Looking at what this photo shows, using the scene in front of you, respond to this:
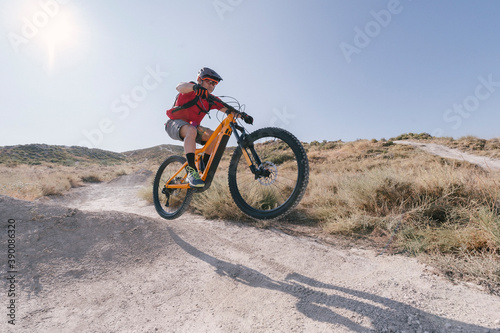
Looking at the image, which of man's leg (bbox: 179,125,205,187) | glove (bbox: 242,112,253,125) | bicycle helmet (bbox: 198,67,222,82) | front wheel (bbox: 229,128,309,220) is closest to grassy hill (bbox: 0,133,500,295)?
front wheel (bbox: 229,128,309,220)

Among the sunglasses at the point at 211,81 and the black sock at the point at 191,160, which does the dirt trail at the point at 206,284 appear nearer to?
the black sock at the point at 191,160

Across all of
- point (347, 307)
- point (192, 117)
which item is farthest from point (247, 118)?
point (347, 307)

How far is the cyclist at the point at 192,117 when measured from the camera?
398cm

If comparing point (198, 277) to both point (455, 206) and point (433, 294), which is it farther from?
point (455, 206)

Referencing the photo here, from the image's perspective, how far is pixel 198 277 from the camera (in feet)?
10.5

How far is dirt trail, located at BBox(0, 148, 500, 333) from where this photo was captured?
2.25 m

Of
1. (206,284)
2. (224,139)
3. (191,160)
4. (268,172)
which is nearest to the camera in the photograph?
(206,284)

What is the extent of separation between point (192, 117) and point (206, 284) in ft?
8.91

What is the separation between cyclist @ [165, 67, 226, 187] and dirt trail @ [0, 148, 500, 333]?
1309mm

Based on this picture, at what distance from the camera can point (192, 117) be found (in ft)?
14.5

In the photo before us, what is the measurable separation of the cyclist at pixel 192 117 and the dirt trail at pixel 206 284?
1309 mm

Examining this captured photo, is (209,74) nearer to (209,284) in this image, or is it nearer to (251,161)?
(251,161)

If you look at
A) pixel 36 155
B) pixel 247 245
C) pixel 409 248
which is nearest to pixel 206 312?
pixel 247 245

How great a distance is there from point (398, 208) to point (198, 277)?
4.16 meters
